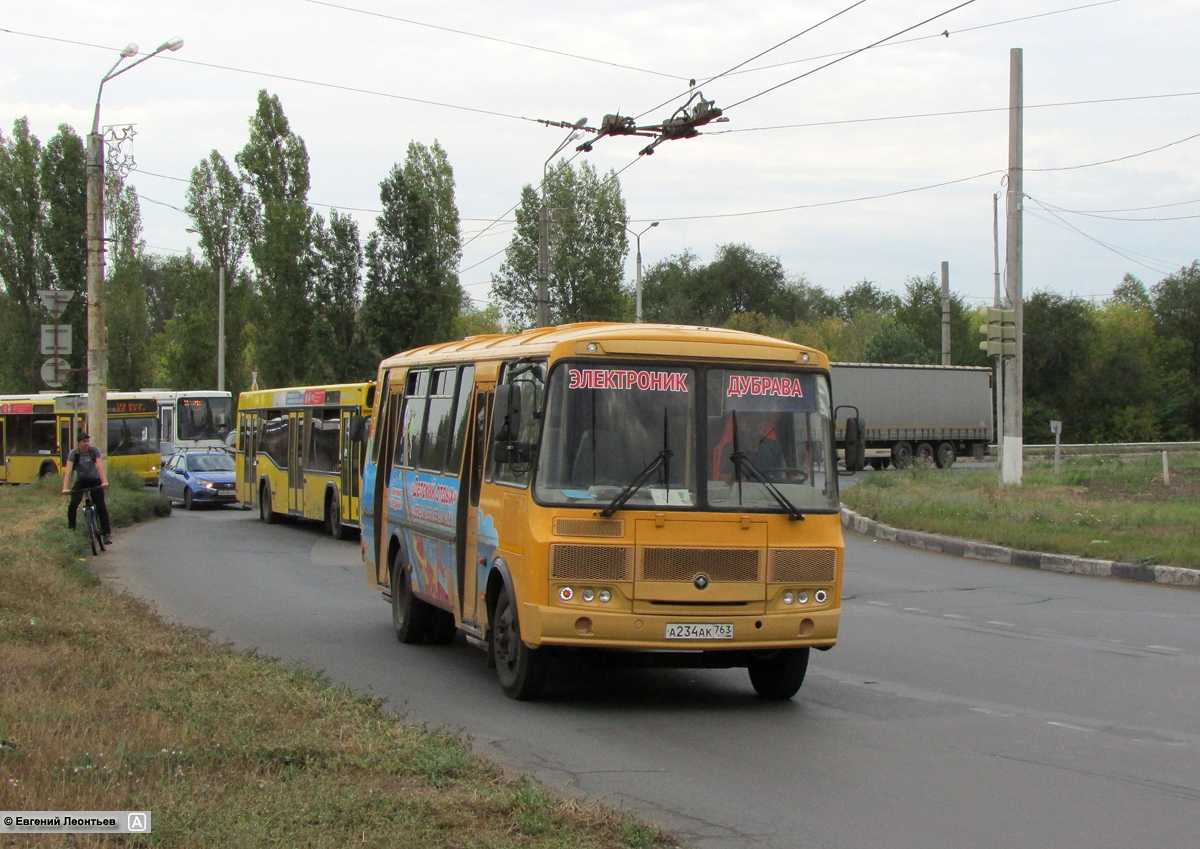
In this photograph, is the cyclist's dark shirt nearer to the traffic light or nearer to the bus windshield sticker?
the bus windshield sticker

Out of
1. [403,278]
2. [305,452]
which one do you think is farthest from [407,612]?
[403,278]

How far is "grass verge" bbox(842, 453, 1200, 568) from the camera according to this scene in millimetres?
18516

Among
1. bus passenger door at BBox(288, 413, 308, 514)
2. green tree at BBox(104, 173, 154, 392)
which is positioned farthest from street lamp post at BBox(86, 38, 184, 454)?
green tree at BBox(104, 173, 154, 392)

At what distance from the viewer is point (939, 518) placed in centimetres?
2277

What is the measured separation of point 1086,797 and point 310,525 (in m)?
23.0

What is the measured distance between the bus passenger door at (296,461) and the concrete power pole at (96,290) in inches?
138

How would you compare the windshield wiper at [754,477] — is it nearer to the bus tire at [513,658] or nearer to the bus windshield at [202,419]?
the bus tire at [513,658]

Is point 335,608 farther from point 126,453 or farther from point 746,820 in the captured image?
point 126,453

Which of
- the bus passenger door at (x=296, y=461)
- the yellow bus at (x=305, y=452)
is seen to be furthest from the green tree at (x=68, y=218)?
the bus passenger door at (x=296, y=461)

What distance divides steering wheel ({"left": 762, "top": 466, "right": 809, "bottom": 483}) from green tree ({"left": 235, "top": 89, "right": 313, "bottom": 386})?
50586 mm

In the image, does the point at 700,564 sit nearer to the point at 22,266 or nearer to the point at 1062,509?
the point at 1062,509

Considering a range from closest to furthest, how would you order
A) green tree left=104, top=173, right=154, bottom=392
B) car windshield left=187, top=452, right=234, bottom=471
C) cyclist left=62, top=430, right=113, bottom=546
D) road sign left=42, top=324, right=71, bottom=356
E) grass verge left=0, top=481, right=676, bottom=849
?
grass verge left=0, top=481, right=676, bottom=849, cyclist left=62, top=430, right=113, bottom=546, road sign left=42, top=324, right=71, bottom=356, car windshield left=187, top=452, right=234, bottom=471, green tree left=104, top=173, right=154, bottom=392

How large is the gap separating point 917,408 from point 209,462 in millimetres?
25654

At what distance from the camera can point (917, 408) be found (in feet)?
159
